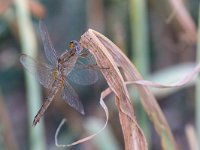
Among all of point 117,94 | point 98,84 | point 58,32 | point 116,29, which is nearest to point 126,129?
point 117,94

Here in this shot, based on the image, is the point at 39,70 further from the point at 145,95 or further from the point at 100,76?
the point at 100,76

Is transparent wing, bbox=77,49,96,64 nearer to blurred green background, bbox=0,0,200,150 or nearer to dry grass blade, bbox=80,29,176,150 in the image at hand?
dry grass blade, bbox=80,29,176,150

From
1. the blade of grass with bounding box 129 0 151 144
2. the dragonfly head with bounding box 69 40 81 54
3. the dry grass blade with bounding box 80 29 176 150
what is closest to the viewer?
the dry grass blade with bounding box 80 29 176 150

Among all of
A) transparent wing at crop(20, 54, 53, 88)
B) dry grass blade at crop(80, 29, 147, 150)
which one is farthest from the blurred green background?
dry grass blade at crop(80, 29, 147, 150)

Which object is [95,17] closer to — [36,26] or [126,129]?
[36,26]

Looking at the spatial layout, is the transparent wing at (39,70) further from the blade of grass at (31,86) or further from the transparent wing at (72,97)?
the blade of grass at (31,86)

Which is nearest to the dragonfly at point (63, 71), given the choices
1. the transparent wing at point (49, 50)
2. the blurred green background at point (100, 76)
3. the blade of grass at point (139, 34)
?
the transparent wing at point (49, 50)

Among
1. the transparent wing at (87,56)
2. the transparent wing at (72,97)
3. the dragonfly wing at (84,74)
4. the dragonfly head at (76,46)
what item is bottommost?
the transparent wing at (72,97)
